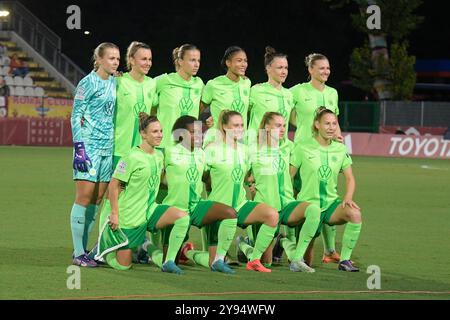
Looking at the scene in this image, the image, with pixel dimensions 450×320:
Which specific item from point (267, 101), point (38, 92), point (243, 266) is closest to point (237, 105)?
point (267, 101)

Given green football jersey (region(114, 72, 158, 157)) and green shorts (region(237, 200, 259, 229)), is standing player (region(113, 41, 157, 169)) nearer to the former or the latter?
green football jersey (region(114, 72, 158, 157))

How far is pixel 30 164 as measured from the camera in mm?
24719

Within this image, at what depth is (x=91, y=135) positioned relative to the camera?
1020 cm

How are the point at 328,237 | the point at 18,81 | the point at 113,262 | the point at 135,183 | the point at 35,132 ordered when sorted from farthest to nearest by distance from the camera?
1. the point at 18,81
2. the point at 35,132
3. the point at 328,237
4. the point at 113,262
5. the point at 135,183

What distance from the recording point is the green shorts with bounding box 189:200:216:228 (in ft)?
32.9

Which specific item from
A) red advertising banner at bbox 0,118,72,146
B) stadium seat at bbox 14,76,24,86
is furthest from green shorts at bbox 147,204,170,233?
stadium seat at bbox 14,76,24,86

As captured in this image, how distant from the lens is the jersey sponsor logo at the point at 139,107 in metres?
10.5

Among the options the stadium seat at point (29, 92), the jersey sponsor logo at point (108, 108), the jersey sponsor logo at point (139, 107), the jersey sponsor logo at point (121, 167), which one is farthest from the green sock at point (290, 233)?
the stadium seat at point (29, 92)

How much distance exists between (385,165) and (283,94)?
55.6 feet

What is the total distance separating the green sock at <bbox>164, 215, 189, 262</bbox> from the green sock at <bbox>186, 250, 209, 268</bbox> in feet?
1.40

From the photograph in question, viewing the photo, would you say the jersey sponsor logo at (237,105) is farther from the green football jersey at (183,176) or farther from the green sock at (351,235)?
the green sock at (351,235)

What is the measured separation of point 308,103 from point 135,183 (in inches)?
91.3

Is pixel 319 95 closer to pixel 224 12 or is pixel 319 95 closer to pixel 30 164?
pixel 30 164

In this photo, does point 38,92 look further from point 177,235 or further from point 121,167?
point 177,235
